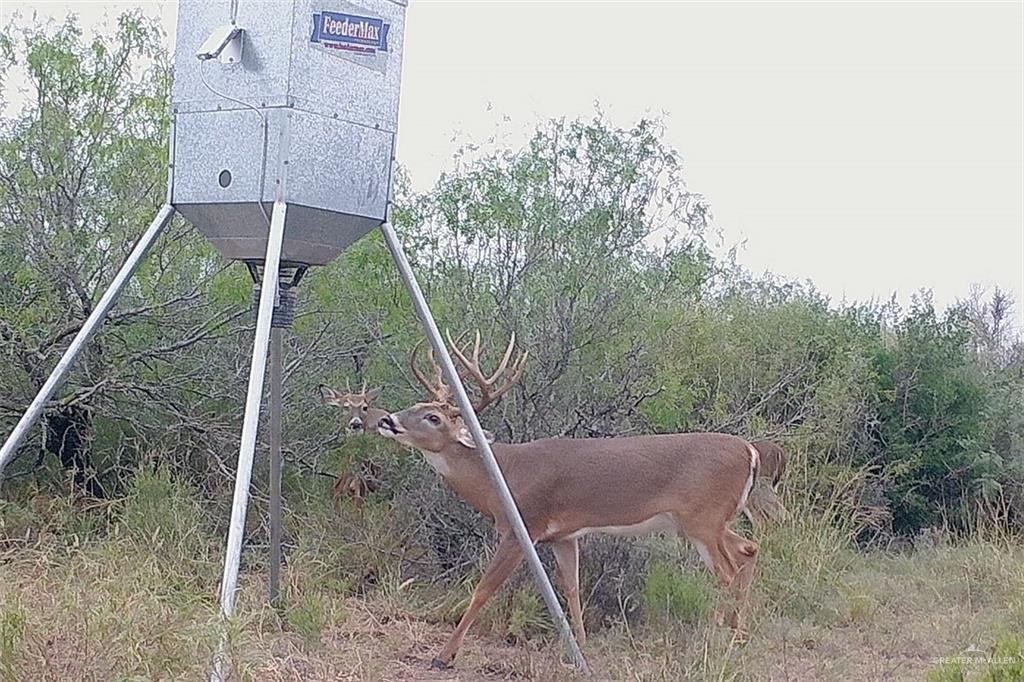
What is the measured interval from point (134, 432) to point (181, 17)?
4.67 meters

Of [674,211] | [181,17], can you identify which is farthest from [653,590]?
[181,17]

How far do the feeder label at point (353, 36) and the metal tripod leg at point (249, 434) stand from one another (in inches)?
27.7

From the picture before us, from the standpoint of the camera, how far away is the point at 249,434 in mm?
4602

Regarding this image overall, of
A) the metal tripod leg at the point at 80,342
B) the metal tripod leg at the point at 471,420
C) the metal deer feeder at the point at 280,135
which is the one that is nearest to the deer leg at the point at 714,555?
the metal tripod leg at the point at 471,420

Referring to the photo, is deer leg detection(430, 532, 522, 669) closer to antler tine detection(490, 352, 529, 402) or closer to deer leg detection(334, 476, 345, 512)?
antler tine detection(490, 352, 529, 402)

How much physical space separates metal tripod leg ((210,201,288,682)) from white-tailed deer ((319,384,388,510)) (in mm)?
2348

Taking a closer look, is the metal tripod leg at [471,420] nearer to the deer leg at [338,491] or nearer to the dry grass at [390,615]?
the dry grass at [390,615]

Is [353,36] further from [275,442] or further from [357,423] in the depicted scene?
[357,423]

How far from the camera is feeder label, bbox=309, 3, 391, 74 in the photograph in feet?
17.0

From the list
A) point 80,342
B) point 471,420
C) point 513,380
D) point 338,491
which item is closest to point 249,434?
point 80,342

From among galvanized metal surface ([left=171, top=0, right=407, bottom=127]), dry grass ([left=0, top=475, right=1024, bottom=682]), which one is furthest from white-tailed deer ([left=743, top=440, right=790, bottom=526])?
galvanized metal surface ([left=171, top=0, right=407, bottom=127])

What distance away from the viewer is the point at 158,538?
309 inches

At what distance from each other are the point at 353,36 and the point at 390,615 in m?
3.42

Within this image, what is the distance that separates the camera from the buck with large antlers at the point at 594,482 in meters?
7.04
